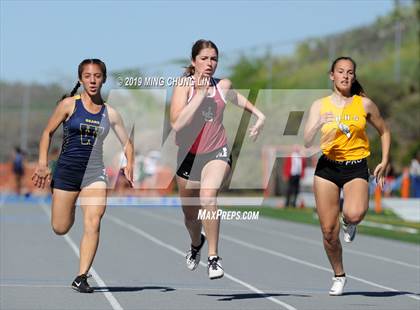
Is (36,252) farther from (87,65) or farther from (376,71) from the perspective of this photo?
(376,71)

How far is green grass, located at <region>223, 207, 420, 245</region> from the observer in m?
26.6

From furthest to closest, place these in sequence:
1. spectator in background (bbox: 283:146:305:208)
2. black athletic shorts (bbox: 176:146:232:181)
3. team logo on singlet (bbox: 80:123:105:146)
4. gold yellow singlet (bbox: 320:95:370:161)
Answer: spectator in background (bbox: 283:146:305:208) → team logo on singlet (bbox: 80:123:105:146) → gold yellow singlet (bbox: 320:95:370:161) → black athletic shorts (bbox: 176:146:232:181)

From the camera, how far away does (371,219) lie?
108ft

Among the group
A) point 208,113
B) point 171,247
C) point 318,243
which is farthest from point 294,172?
point 208,113

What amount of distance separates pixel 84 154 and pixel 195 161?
1.28 m

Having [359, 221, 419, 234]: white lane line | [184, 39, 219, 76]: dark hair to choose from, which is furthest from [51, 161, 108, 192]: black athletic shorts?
[359, 221, 419, 234]: white lane line

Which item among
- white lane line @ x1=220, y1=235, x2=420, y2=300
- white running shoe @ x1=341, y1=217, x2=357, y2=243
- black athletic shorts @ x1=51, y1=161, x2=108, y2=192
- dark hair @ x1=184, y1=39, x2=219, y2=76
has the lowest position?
white lane line @ x1=220, y1=235, x2=420, y2=300

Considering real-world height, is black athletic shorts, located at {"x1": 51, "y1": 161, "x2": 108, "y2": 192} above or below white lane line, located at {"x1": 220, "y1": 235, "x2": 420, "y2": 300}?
above

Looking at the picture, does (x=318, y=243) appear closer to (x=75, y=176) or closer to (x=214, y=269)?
(x=75, y=176)

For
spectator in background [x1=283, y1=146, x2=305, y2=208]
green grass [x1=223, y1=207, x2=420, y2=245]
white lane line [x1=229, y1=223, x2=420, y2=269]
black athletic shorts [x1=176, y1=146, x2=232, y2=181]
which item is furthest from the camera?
spectator in background [x1=283, y1=146, x2=305, y2=208]

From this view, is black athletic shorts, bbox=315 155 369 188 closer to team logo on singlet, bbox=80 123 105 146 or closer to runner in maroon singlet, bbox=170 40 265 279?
runner in maroon singlet, bbox=170 40 265 279

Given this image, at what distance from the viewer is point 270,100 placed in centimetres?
6725

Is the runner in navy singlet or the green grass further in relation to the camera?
the green grass

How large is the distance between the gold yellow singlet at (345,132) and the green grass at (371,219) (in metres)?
12.5
